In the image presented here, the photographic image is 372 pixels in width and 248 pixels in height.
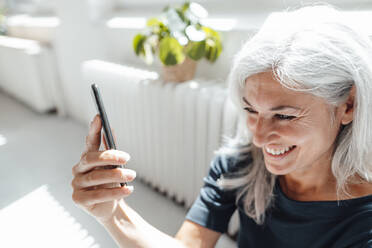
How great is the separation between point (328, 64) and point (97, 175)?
44 centimetres

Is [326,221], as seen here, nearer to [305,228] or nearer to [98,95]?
[305,228]

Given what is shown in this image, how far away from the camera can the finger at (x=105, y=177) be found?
0.45 meters

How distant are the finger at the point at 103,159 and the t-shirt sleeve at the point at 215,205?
0.36 meters

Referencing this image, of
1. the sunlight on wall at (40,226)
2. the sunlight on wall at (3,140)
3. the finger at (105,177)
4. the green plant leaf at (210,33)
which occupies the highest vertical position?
the green plant leaf at (210,33)

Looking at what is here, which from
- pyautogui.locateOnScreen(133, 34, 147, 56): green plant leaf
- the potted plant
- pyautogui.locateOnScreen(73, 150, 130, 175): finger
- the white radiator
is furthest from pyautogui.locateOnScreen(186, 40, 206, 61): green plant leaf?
pyautogui.locateOnScreen(73, 150, 130, 175): finger

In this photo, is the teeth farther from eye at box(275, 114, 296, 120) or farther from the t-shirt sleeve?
the t-shirt sleeve

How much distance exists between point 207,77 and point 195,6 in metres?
0.34

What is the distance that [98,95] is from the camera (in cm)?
42

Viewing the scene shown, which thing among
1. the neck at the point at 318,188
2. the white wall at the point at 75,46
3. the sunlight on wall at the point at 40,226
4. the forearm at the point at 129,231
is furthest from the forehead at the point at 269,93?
the white wall at the point at 75,46

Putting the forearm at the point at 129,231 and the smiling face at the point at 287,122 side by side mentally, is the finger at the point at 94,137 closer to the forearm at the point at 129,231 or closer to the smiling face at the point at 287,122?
the forearm at the point at 129,231

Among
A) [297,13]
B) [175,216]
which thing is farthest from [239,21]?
[175,216]

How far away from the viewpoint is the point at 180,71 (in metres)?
1.15

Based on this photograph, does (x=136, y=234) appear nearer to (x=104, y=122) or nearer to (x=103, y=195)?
(x=103, y=195)

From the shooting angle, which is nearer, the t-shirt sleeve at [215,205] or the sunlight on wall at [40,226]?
the t-shirt sleeve at [215,205]
